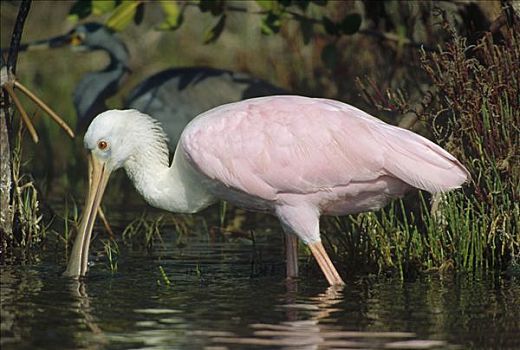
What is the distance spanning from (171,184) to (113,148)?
387 millimetres

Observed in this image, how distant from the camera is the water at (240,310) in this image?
5.91 meters

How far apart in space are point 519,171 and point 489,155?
208 millimetres

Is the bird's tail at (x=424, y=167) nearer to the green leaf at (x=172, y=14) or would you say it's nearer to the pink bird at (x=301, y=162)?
the pink bird at (x=301, y=162)

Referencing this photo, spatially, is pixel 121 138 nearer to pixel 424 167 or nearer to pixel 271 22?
pixel 424 167

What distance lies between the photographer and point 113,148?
807 centimetres

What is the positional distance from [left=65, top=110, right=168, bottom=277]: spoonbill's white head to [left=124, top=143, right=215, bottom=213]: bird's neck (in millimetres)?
22

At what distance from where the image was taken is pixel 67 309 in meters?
6.68

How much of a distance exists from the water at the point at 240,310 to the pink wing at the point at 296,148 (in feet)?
1.86

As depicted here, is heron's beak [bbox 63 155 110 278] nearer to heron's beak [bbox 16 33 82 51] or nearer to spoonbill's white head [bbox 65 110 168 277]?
spoonbill's white head [bbox 65 110 168 277]

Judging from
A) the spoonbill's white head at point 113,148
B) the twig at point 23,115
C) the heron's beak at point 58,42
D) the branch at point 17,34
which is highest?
the heron's beak at point 58,42

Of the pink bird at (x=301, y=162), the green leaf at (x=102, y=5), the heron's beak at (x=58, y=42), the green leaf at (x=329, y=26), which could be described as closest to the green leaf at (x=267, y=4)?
the green leaf at (x=329, y=26)

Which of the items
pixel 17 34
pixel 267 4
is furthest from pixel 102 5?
pixel 17 34

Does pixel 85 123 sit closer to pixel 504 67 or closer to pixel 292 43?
pixel 292 43

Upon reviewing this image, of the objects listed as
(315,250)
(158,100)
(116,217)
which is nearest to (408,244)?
(315,250)
